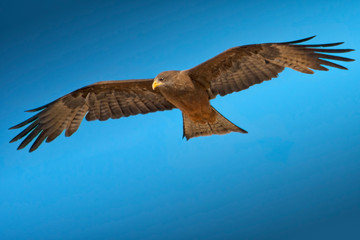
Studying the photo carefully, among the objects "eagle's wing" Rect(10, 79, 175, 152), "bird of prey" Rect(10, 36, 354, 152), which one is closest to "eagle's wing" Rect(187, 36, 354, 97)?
"bird of prey" Rect(10, 36, 354, 152)

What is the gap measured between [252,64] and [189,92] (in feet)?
3.04

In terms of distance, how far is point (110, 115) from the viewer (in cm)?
548

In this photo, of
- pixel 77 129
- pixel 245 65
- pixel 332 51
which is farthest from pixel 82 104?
pixel 332 51

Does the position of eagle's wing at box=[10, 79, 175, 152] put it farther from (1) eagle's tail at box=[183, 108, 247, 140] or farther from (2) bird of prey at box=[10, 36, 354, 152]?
(1) eagle's tail at box=[183, 108, 247, 140]

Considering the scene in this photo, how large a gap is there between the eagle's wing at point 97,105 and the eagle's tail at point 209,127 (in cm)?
42

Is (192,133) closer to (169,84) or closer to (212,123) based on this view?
(212,123)

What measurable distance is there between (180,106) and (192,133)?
0.64 m

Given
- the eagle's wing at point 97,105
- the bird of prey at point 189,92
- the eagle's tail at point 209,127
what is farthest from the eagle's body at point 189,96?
the eagle's wing at point 97,105

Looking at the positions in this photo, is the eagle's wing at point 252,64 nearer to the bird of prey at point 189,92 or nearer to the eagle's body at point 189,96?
the bird of prey at point 189,92

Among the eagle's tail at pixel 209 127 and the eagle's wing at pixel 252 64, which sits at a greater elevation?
the eagle's wing at pixel 252 64

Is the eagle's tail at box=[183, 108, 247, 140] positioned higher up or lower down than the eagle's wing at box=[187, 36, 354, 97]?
lower down

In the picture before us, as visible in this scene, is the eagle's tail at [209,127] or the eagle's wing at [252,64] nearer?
the eagle's wing at [252,64]

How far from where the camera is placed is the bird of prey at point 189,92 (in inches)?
182

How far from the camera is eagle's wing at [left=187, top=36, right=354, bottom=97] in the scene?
4.54 meters
